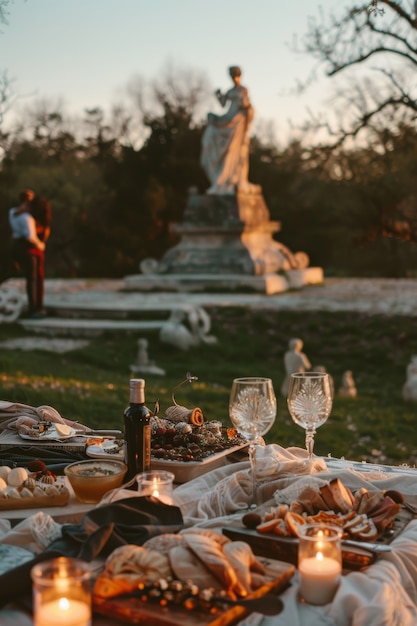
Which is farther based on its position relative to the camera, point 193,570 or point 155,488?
point 155,488

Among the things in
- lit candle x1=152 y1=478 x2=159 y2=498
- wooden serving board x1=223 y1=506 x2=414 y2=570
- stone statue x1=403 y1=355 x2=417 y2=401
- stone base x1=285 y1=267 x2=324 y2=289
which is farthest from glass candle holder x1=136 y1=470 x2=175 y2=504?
stone base x1=285 y1=267 x2=324 y2=289

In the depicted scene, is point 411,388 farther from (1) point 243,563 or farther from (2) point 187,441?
(1) point 243,563

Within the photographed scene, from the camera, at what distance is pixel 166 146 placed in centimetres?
3117

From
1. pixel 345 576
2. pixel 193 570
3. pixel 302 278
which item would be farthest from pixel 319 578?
pixel 302 278

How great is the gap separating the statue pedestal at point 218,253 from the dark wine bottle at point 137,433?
51.9 ft

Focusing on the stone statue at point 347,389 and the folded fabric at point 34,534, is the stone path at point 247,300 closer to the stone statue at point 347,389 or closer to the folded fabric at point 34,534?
the stone statue at point 347,389

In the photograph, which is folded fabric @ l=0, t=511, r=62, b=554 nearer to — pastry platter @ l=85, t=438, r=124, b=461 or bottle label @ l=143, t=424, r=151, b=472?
bottle label @ l=143, t=424, r=151, b=472

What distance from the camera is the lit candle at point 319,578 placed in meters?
1.89

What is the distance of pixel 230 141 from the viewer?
2008 centimetres

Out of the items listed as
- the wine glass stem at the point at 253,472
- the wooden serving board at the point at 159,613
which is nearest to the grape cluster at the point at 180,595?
the wooden serving board at the point at 159,613

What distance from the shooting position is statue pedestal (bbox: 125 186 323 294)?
19.0 m

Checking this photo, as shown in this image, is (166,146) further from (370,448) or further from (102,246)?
(370,448)

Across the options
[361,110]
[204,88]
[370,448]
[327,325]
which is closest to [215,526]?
[370,448]

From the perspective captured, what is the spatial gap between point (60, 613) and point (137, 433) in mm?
1056
